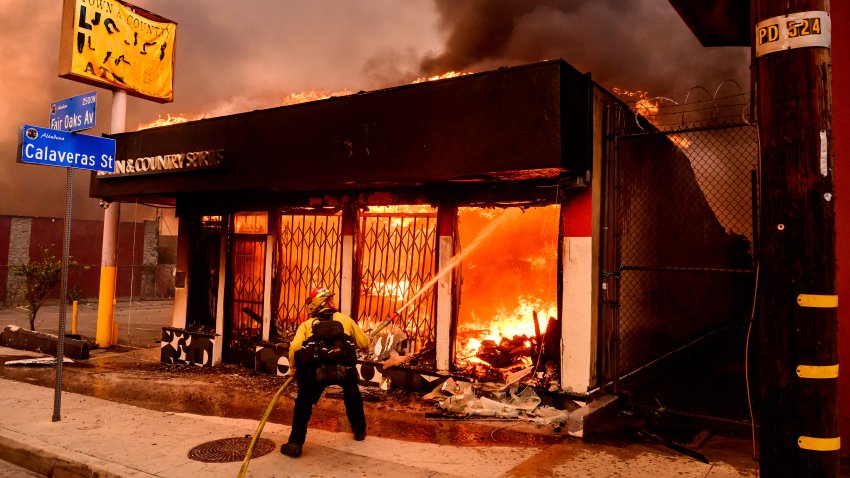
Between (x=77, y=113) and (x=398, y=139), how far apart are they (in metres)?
4.19

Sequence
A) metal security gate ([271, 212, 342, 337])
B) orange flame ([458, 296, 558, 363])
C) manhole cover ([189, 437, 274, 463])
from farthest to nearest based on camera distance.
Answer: metal security gate ([271, 212, 342, 337])
orange flame ([458, 296, 558, 363])
manhole cover ([189, 437, 274, 463])

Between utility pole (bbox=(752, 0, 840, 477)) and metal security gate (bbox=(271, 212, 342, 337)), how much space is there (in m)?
7.81

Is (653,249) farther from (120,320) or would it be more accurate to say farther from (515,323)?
(120,320)

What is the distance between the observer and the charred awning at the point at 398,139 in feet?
21.4

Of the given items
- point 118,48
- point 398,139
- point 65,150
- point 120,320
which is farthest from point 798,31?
point 120,320

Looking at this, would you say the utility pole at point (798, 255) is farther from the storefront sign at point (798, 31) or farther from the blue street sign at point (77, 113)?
the blue street sign at point (77, 113)

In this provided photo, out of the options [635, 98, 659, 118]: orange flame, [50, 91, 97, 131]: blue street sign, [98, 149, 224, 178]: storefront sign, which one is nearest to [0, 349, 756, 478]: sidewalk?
[50, 91, 97, 131]: blue street sign

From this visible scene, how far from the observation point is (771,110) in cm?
289

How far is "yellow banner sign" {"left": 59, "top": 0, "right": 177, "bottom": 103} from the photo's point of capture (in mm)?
12438

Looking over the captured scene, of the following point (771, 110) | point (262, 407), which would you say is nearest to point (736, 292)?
point (262, 407)

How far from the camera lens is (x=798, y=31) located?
2.86m

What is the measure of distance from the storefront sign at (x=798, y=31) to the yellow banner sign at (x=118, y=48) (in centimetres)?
1399

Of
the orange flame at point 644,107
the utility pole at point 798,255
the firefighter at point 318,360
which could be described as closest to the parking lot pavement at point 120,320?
the firefighter at point 318,360

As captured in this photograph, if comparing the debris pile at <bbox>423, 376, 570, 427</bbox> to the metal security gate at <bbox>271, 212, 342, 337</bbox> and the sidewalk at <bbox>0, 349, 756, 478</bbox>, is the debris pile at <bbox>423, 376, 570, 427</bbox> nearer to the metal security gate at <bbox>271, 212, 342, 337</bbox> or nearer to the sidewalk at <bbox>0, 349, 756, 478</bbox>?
the sidewalk at <bbox>0, 349, 756, 478</bbox>
